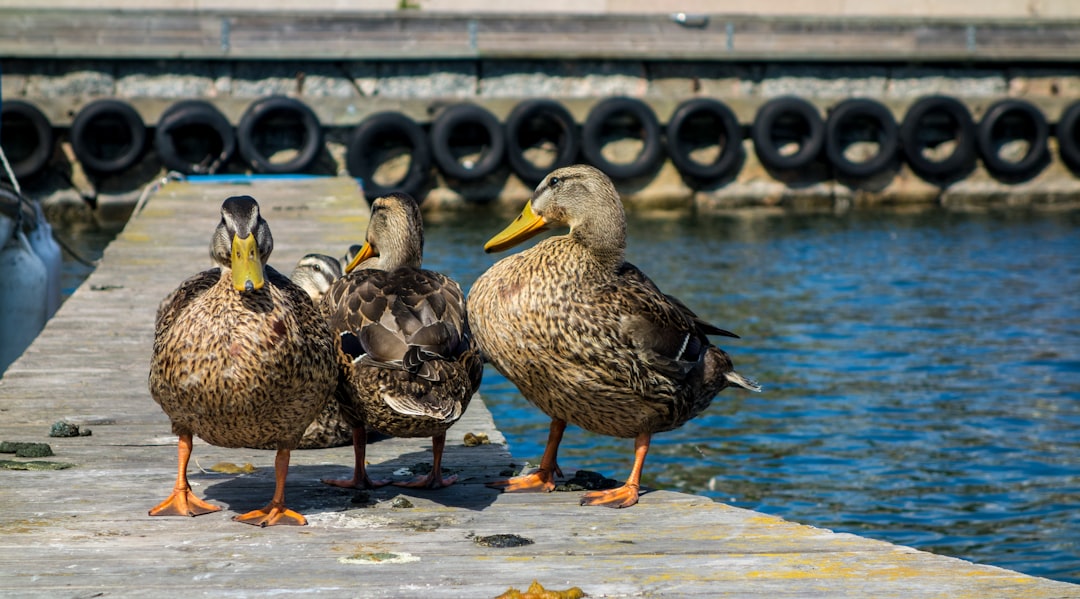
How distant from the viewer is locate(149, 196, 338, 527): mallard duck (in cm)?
474

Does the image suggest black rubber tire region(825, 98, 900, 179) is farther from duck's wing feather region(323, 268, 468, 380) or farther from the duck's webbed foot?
the duck's webbed foot

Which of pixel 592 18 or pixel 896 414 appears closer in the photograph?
pixel 896 414

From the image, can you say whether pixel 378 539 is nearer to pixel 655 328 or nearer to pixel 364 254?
pixel 655 328

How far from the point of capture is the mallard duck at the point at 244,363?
4.74 metres

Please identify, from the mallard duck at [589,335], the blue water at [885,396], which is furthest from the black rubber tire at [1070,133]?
the mallard duck at [589,335]

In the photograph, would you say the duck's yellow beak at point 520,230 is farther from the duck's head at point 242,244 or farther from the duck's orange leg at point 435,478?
the duck's head at point 242,244

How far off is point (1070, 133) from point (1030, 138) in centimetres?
74

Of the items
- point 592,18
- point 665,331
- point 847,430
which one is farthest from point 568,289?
point 592,18

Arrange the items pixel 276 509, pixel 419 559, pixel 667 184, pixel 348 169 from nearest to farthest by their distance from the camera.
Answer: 1. pixel 419 559
2. pixel 276 509
3. pixel 348 169
4. pixel 667 184

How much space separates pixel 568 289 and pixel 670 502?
95 cm

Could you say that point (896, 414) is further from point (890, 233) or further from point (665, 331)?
point (890, 233)

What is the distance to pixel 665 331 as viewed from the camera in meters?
5.50

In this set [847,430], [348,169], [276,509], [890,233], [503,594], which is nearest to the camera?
[503,594]

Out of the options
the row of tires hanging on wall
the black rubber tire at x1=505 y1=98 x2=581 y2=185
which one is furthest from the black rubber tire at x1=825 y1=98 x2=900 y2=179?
the black rubber tire at x1=505 y1=98 x2=581 y2=185
